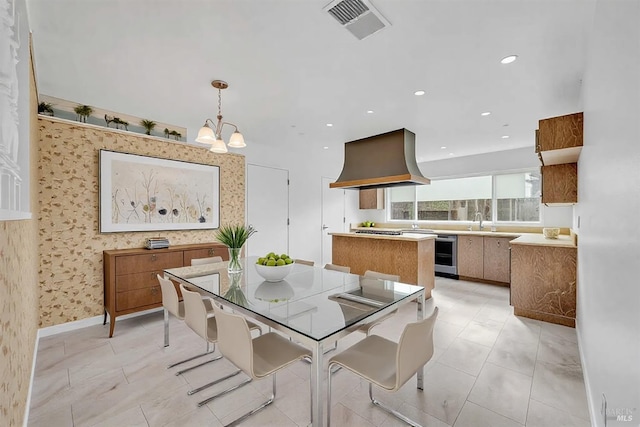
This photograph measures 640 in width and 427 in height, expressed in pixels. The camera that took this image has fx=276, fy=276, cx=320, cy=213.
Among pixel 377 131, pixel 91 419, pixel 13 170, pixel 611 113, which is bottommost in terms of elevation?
pixel 91 419

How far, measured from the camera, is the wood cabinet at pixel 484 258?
4836 millimetres

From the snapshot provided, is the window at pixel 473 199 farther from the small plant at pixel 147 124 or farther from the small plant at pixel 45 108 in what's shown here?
the small plant at pixel 45 108

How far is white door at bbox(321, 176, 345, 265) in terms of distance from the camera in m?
6.33

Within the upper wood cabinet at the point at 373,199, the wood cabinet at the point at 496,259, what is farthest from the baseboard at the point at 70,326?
the wood cabinet at the point at 496,259

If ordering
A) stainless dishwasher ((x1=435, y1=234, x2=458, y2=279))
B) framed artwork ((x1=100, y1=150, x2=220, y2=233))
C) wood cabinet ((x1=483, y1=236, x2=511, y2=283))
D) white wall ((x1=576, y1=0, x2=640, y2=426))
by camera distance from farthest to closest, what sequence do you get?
stainless dishwasher ((x1=435, y1=234, x2=458, y2=279)), wood cabinet ((x1=483, y1=236, x2=511, y2=283)), framed artwork ((x1=100, y1=150, x2=220, y2=233)), white wall ((x1=576, y1=0, x2=640, y2=426))

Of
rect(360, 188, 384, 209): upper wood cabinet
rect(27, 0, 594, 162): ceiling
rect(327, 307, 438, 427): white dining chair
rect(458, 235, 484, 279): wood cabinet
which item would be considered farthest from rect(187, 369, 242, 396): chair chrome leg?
rect(360, 188, 384, 209): upper wood cabinet

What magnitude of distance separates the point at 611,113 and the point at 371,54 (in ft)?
5.05

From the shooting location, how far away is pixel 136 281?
123 inches

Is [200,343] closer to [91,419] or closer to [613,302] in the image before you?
[91,419]

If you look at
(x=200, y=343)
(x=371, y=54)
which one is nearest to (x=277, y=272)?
(x=200, y=343)

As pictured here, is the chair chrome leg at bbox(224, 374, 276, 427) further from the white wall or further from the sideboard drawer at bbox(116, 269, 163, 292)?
the sideboard drawer at bbox(116, 269, 163, 292)

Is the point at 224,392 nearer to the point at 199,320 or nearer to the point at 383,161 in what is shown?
the point at 199,320

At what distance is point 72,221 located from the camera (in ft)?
9.97

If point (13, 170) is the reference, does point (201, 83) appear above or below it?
above
